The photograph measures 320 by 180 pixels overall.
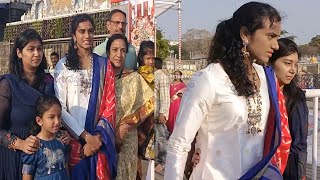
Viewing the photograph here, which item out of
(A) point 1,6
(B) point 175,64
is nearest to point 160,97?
(B) point 175,64

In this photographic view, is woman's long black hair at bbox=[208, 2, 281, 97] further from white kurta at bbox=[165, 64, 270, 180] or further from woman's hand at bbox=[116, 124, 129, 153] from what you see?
woman's hand at bbox=[116, 124, 129, 153]

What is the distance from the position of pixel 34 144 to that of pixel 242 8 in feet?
4.58

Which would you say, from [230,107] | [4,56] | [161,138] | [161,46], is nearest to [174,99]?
[161,138]

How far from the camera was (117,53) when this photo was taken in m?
2.81

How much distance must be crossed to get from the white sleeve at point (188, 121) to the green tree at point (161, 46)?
1458mm

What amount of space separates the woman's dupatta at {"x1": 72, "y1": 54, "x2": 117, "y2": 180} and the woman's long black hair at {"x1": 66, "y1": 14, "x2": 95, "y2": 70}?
12 cm

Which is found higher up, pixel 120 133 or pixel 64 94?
pixel 64 94

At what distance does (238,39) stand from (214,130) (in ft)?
1.22

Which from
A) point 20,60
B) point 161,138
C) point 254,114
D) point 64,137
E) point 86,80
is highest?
point 20,60

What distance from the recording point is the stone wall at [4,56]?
2811 mm

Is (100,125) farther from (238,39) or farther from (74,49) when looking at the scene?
(238,39)

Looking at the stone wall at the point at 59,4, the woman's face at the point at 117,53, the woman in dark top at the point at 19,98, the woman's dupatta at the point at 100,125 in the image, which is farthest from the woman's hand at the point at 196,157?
the stone wall at the point at 59,4

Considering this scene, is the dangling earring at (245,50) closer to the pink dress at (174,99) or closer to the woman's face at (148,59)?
the woman's face at (148,59)

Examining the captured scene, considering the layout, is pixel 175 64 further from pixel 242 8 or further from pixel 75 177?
pixel 242 8
